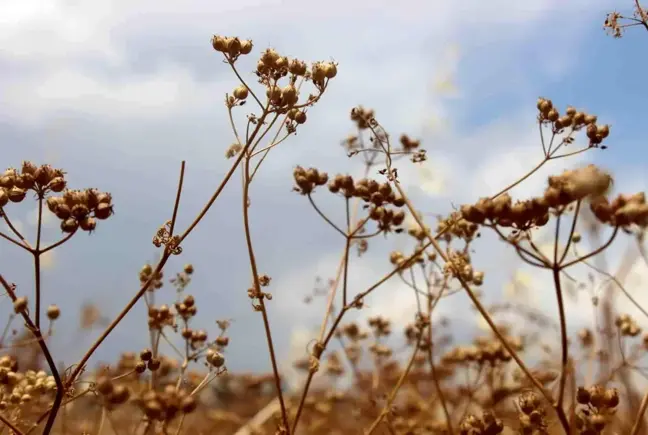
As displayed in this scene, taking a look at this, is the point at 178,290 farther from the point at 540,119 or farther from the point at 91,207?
the point at 540,119

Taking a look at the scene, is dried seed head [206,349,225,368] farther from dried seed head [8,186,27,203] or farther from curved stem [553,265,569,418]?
curved stem [553,265,569,418]

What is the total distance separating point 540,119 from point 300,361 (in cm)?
570

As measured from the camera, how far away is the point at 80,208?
2.81 meters

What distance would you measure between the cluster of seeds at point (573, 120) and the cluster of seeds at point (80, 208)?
2598 mm

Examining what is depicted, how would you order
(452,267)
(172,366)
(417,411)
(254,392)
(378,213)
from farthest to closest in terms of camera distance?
(254,392) → (417,411) → (172,366) → (378,213) → (452,267)

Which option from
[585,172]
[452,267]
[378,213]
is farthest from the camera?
[378,213]

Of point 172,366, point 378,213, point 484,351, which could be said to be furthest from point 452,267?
point 172,366

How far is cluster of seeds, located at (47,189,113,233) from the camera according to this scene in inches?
111

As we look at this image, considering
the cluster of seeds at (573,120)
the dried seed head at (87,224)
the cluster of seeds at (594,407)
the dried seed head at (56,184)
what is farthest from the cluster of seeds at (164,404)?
the cluster of seeds at (573,120)

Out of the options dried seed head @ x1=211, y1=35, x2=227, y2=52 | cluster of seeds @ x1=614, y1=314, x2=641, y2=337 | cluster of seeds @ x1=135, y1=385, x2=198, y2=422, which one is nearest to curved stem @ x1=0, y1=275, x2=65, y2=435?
cluster of seeds @ x1=135, y1=385, x2=198, y2=422

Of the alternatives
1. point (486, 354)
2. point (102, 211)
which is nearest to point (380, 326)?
point (486, 354)

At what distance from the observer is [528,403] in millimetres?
3070

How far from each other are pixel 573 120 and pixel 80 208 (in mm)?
2856

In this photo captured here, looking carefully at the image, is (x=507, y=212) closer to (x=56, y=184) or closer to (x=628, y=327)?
(x=56, y=184)
